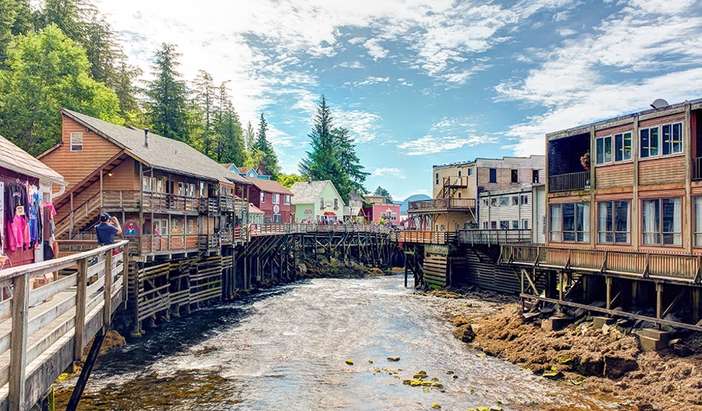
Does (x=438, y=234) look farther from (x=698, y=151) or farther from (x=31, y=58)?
(x=31, y=58)

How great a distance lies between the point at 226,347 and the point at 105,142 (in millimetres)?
15092

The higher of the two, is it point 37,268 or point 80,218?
point 80,218

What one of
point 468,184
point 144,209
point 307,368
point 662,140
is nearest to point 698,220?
point 662,140

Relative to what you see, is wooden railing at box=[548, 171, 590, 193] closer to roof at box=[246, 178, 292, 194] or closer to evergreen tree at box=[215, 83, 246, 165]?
roof at box=[246, 178, 292, 194]

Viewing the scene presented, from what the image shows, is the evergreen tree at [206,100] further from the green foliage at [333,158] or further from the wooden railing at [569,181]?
the wooden railing at [569,181]

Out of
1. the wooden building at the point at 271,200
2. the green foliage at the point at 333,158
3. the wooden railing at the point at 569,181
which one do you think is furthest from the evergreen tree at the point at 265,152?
the wooden railing at the point at 569,181

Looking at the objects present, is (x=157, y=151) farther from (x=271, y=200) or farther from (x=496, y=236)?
(x=271, y=200)

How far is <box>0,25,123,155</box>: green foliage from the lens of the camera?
39.0 m

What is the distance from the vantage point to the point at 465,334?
24797mm

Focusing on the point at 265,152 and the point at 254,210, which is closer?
the point at 254,210

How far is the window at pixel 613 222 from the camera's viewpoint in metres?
23.0

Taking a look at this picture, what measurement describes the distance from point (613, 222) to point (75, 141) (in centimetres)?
2995

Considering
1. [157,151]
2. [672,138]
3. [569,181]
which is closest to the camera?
[672,138]

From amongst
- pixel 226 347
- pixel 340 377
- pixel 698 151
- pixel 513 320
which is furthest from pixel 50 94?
pixel 698 151
